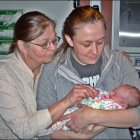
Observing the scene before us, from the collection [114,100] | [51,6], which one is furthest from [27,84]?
[51,6]

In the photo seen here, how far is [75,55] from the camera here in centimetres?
162

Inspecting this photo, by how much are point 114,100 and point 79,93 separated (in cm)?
26

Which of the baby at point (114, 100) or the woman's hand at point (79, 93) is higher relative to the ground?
the woman's hand at point (79, 93)

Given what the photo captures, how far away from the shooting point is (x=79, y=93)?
1.43 meters

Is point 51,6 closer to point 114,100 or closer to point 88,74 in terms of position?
point 88,74

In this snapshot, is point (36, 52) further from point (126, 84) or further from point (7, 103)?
point (126, 84)

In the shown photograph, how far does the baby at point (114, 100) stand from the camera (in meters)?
1.52

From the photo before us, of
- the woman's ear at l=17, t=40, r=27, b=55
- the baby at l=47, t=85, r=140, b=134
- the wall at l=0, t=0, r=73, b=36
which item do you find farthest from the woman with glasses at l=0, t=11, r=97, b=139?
the wall at l=0, t=0, r=73, b=36

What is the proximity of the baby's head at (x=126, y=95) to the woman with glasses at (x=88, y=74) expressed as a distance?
0.04 m

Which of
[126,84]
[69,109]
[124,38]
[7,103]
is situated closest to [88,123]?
[69,109]

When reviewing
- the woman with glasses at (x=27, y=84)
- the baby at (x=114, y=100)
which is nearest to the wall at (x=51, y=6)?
the woman with glasses at (x=27, y=84)

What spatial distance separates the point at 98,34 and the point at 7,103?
0.62m

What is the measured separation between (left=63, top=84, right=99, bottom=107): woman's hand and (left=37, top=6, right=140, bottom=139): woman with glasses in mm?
77

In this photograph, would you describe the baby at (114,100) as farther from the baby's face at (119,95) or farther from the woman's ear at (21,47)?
the woman's ear at (21,47)
